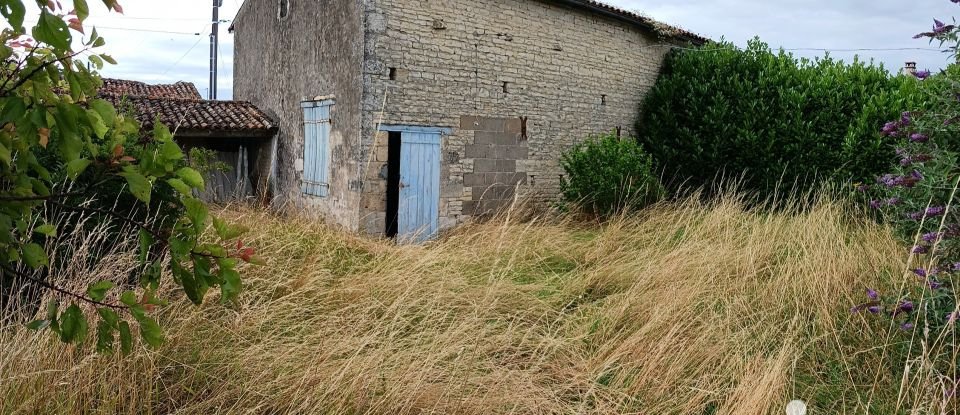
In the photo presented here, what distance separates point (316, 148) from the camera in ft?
33.7

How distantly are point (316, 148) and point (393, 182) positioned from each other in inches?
55.0

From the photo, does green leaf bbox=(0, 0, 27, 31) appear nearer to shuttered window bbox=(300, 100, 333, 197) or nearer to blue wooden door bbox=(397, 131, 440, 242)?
blue wooden door bbox=(397, 131, 440, 242)

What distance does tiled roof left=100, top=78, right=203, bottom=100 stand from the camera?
17.4 metres

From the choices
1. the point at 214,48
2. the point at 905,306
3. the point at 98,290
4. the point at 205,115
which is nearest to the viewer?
the point at 98,290

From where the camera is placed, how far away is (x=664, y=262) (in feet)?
18.9

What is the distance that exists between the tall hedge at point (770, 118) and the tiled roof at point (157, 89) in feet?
40.0

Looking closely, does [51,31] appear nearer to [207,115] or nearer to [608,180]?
[608,180]

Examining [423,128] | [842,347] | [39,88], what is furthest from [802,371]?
[423,128]

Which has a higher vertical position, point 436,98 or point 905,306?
point 436,98

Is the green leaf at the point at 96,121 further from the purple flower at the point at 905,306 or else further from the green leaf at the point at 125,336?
the purple flower at the point at 905,306

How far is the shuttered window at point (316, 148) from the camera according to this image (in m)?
9.90

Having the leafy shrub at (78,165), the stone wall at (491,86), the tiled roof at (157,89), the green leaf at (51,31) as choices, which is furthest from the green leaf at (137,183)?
the tiled roof at (157,89)

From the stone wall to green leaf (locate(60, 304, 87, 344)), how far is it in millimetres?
6426

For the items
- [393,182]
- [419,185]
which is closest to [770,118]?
[419,185]
